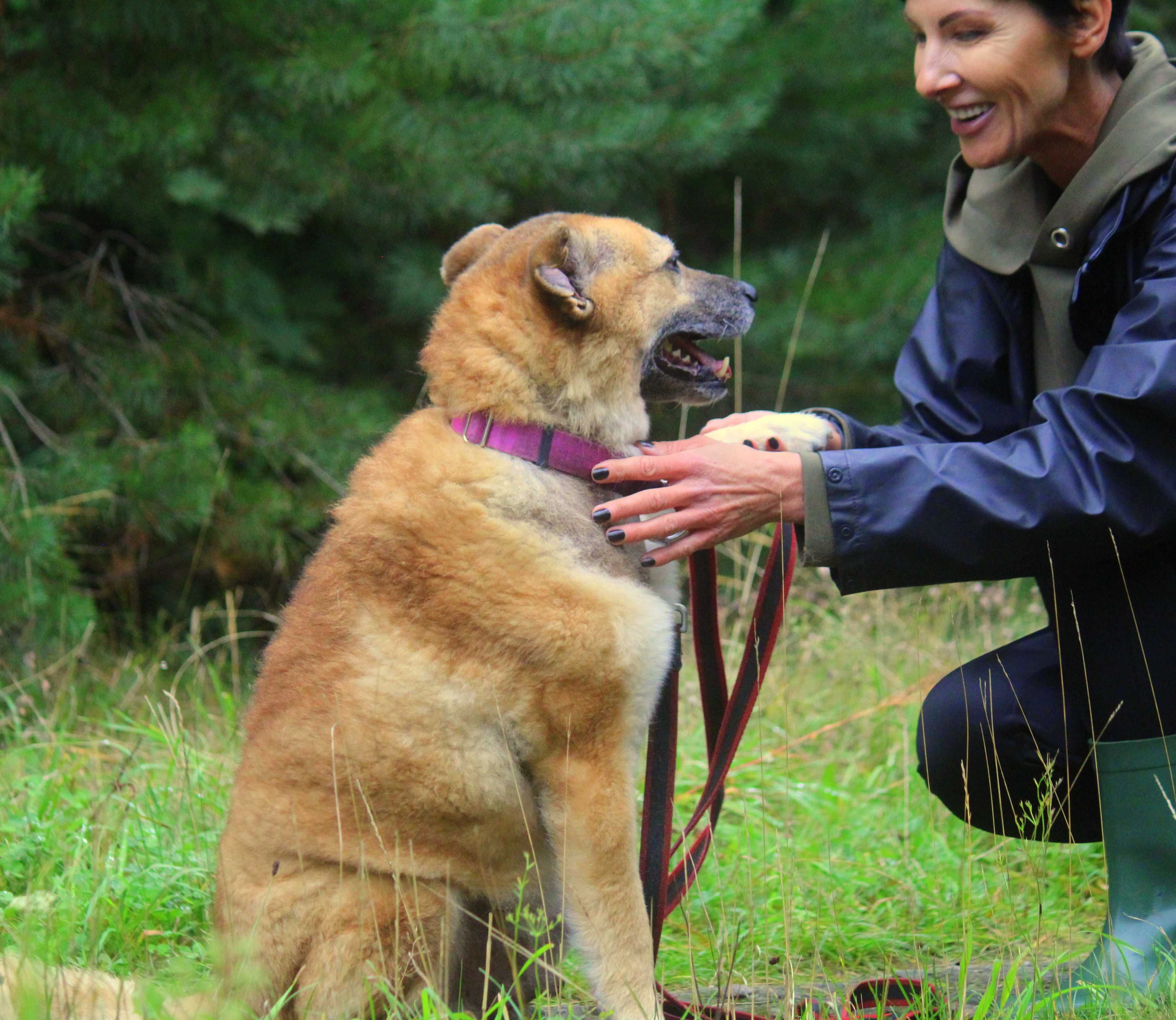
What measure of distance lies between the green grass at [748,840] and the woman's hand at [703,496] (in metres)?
0.47

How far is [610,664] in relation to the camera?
2250mm

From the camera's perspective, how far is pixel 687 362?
9.25 feet

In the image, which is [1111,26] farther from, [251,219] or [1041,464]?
[251,219]

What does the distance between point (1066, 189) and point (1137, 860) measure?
149 cm

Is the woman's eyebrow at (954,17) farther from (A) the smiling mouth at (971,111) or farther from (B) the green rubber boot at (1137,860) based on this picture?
(B) the green rubber boot at (1137,860)

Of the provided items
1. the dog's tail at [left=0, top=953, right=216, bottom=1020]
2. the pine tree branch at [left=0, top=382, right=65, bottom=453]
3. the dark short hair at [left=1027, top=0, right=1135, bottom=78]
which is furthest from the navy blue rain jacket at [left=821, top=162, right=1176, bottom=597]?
the pine tree branch at [left=0, top=382, right=65, bottom=453]

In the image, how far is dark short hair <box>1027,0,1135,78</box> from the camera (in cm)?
252

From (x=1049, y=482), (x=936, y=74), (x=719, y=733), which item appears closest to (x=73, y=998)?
(x=719, y=733)

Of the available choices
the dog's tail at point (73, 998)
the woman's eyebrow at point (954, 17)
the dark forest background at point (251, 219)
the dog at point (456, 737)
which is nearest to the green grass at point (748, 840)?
the dog's tail at point (73, 998)

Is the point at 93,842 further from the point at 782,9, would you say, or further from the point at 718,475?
the point at 782,9

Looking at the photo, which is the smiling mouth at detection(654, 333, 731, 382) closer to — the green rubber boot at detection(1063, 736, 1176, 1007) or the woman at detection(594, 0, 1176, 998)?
the woman at detection(594, 0, 1176, 998)

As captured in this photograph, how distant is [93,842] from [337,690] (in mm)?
980

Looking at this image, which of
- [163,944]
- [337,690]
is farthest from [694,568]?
[163,944]

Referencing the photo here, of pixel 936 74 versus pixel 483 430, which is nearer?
pixel 483 430
